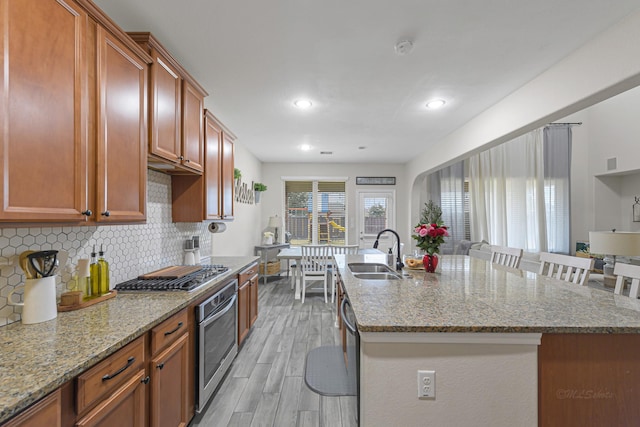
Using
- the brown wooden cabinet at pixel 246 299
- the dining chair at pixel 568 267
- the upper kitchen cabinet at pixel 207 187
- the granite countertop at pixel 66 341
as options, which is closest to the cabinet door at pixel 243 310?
the brown wooden cabinet at pixel 246 299

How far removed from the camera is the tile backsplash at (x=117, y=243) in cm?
122

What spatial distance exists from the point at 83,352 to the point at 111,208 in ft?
2.29

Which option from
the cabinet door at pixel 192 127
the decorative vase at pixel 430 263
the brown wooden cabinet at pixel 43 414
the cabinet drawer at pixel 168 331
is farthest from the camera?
the decorative vase at pixel 430 263

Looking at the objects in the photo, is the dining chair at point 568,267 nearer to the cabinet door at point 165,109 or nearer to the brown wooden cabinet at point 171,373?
the brown wooden cabinet at point 171,373

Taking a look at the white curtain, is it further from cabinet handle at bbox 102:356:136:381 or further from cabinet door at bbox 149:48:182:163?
cabinet handle at bbox 102:356:136:381

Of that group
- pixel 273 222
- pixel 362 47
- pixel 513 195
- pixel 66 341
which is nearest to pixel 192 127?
pixel 362 47

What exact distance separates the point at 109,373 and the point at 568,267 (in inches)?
118

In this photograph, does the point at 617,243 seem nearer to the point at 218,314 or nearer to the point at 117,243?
the point at 218,314

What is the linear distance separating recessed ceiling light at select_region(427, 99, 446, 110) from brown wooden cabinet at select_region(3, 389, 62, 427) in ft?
11.0

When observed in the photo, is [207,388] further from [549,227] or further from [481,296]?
[549,227]

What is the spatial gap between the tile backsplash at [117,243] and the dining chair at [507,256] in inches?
132

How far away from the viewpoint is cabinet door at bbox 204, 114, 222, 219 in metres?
2.53

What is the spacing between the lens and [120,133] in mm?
1438

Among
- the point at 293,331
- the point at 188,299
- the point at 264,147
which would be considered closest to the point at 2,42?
the point at 188,299
